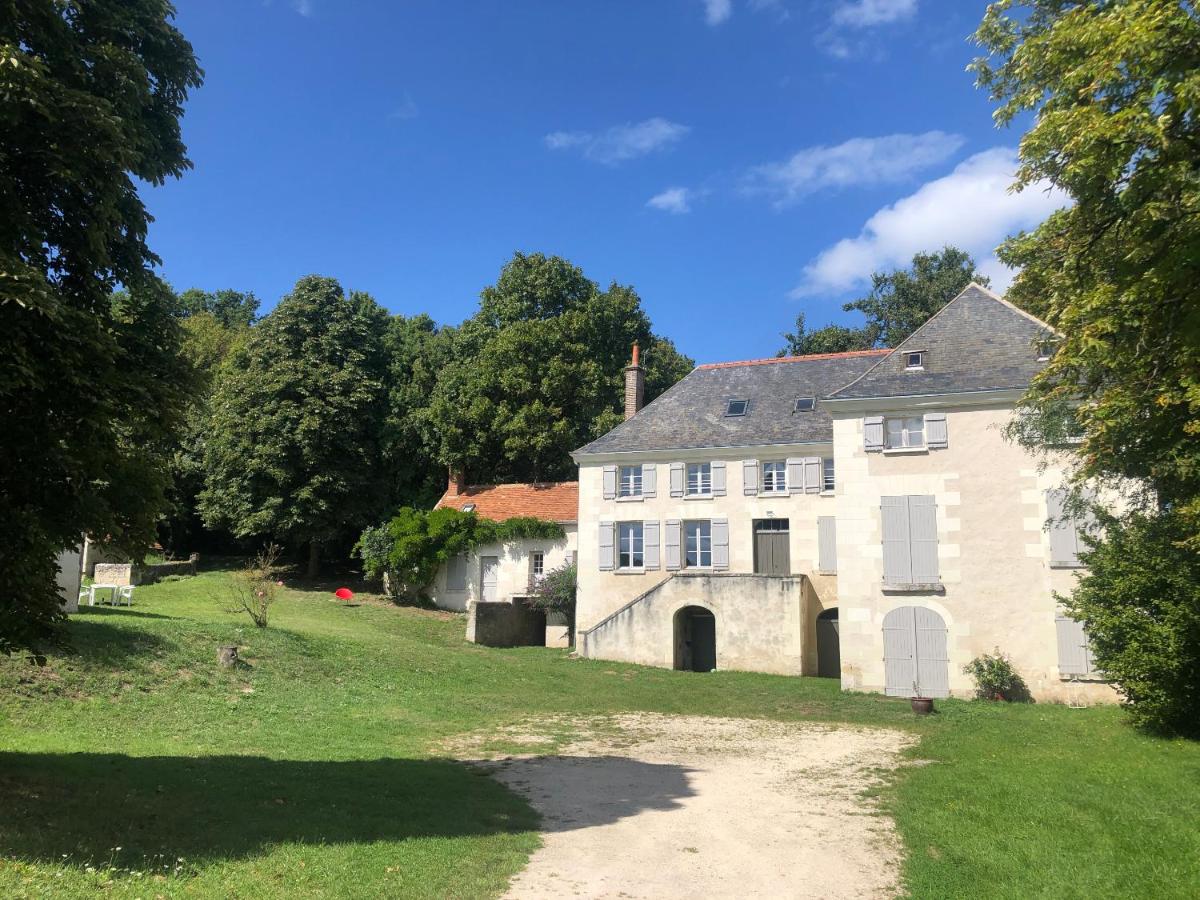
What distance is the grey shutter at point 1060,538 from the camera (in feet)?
63.7

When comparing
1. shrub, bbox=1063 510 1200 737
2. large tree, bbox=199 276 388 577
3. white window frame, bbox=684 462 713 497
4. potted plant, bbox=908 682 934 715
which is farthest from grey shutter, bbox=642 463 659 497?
shrub, bbox=1063 510 1200 737

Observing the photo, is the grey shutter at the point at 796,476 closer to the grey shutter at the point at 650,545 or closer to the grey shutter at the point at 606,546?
the grey shutter at the point at 650,545

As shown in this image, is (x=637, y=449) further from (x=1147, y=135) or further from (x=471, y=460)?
(x=1147, y=135)

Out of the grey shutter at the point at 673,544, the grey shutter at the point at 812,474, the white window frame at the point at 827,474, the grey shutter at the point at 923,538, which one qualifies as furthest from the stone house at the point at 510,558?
the grey shutter at the point at 923,538

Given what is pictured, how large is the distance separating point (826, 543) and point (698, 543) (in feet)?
13.9

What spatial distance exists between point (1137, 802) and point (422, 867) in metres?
7.28

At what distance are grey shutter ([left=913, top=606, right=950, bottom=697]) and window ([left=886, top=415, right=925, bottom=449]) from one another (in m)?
3.97

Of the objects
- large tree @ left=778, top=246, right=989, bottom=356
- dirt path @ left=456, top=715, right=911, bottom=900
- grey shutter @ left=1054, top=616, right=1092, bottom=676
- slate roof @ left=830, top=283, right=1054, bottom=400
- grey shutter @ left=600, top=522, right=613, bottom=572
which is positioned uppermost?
large tree @ left=778, top=246, right=989, bottom=356

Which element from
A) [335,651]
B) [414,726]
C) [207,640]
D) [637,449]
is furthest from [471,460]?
[414,726]

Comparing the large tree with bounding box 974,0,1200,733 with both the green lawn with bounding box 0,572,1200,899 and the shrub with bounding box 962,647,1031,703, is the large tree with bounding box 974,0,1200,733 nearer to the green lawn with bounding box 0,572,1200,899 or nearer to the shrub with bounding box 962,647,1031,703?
the green lawn with bounding box 0,572,1200,899

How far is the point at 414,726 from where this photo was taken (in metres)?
14.5

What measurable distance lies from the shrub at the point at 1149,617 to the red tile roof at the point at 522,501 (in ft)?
64.5

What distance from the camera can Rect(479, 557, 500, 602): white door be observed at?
3222cm

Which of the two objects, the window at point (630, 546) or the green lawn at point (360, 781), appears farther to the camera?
the window at point (630, 546)
